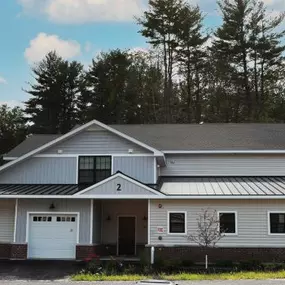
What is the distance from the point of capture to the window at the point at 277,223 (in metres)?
18.9

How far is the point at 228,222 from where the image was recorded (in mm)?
19297

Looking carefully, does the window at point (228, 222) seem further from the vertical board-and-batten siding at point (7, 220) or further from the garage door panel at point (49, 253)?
the vertical board-and-batten siding at point (7, 220)

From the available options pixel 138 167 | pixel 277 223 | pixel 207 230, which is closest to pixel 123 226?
pixel 138 167

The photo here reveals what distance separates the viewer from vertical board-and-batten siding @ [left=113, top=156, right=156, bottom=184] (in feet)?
70.2

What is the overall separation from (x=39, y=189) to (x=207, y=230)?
26.5 ft

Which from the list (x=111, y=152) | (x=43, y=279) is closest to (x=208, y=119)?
(x=111, y=152)

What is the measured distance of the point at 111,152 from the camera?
2181 centimetres

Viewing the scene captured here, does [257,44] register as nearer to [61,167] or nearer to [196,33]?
[196,33]

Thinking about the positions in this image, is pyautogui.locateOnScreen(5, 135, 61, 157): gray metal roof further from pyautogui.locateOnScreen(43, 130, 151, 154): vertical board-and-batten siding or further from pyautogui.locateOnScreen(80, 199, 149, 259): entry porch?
pyautogui.locateOnScreen(80, 199, 149, 259): entry porch

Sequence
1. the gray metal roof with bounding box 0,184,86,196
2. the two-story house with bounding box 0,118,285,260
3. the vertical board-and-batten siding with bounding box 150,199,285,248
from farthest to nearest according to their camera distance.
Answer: the gray metal roof with bounding box 0,184,86,196, the two-story house with bounding box 0,118,285,260, the vertical board-and-batten siding with bounding box 150,199,285,248

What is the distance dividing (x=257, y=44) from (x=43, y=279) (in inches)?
1216

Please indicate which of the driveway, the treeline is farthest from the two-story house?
the treeline

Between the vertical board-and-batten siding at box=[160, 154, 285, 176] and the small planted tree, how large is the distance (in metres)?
4.75

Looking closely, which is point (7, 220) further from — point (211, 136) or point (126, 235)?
point (211, 136)
